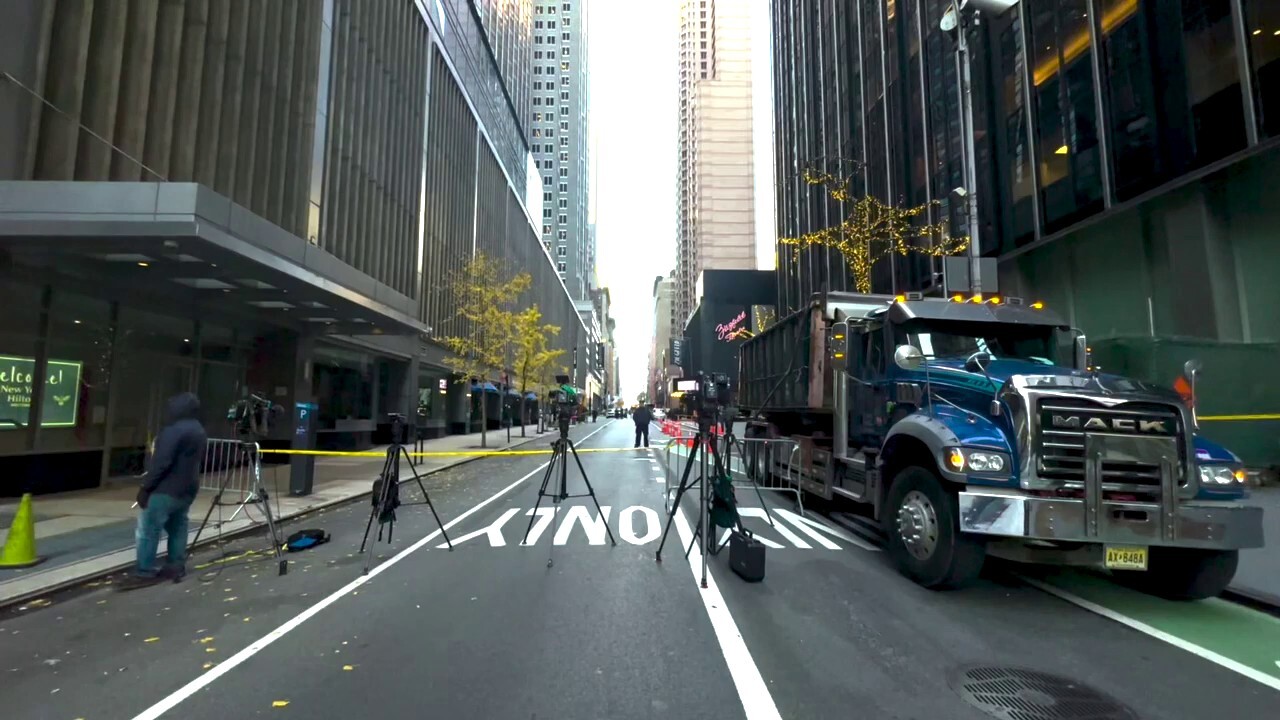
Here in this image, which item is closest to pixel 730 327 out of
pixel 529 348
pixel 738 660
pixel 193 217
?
pixel 529 348

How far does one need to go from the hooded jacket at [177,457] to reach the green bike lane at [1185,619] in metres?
8.38

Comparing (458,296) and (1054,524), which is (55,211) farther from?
(458,296)

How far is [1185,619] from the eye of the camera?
18.2 feet

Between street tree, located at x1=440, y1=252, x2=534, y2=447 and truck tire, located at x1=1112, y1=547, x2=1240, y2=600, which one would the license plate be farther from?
street tree, located at x1=440, y1=252, x2=534, y2=447

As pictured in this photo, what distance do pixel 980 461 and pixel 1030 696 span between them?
207 centimetres

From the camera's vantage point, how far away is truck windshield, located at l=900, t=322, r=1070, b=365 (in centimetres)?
749

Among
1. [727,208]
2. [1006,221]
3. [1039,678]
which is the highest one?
[727,208]

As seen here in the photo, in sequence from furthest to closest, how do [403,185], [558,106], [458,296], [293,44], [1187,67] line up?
[558,106] < [458,296] < [403,185] < [293,44] < [1187,67]

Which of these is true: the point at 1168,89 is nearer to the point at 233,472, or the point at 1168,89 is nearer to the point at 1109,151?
the point at 1109,151

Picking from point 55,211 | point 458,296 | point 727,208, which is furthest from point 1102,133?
point 727,208

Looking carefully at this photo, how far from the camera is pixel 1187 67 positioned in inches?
525

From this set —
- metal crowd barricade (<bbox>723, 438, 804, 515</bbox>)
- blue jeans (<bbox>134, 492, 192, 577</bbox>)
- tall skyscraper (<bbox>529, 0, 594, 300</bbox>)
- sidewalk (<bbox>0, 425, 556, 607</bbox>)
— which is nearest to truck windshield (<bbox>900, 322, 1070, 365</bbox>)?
metal crowd barricade (<bbox>723, 438, 804, 515</bbox>)

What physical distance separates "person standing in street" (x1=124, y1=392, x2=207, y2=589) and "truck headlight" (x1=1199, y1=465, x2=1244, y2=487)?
357 inches

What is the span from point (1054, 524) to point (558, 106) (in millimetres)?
120327
